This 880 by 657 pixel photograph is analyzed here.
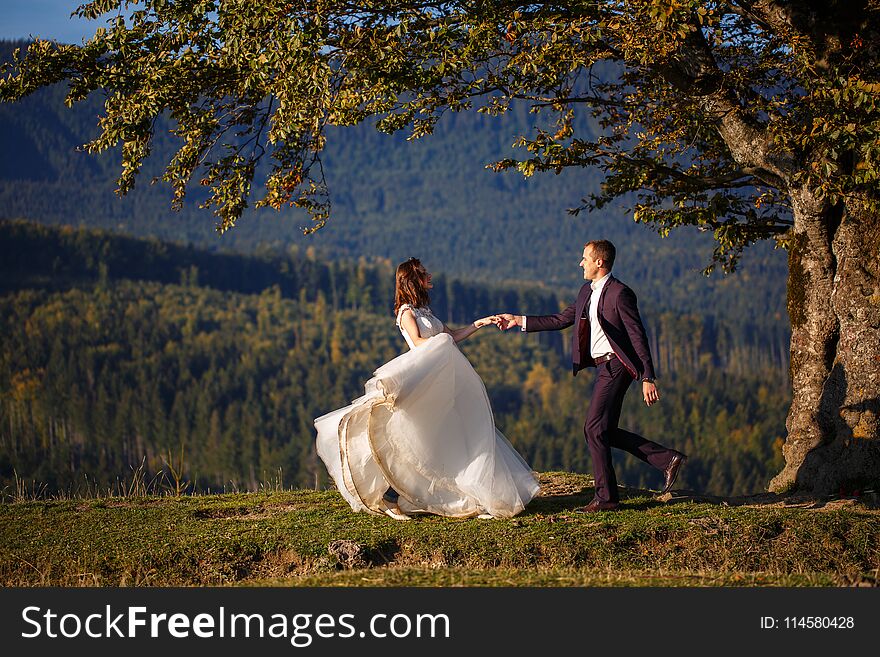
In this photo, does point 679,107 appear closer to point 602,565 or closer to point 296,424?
point 602,565

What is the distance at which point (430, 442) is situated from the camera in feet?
39.6

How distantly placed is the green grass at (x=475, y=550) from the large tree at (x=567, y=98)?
3107 millimetres

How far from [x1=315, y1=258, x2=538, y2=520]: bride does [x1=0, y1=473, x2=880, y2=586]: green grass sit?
298 mm

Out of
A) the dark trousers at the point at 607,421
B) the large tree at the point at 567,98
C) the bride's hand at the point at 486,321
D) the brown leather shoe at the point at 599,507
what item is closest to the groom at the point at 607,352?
the dark trousers at the point at 607,421

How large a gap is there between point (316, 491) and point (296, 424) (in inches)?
6729

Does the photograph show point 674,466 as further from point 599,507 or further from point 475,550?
point 475,550

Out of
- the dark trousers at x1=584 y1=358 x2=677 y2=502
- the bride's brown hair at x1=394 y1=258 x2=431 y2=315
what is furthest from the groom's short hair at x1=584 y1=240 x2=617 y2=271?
the bride's brown hair at x1=394 y1=258 x2=431 y2=315

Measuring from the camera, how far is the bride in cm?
1195

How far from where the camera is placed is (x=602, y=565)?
34.8 feet

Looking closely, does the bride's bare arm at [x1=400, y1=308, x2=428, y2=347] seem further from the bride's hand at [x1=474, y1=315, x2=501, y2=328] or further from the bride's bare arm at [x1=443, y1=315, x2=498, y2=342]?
the bride's hand at [x1=474, y1=315, x2=501, y2=328]

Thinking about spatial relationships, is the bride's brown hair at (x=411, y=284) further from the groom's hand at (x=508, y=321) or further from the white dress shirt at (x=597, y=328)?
the white dress shirt at (x=597, y=328)

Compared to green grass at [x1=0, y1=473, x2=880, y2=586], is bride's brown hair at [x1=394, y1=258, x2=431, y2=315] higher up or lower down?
higher up

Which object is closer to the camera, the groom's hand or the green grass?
the green grass

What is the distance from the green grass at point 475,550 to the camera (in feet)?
32.8
